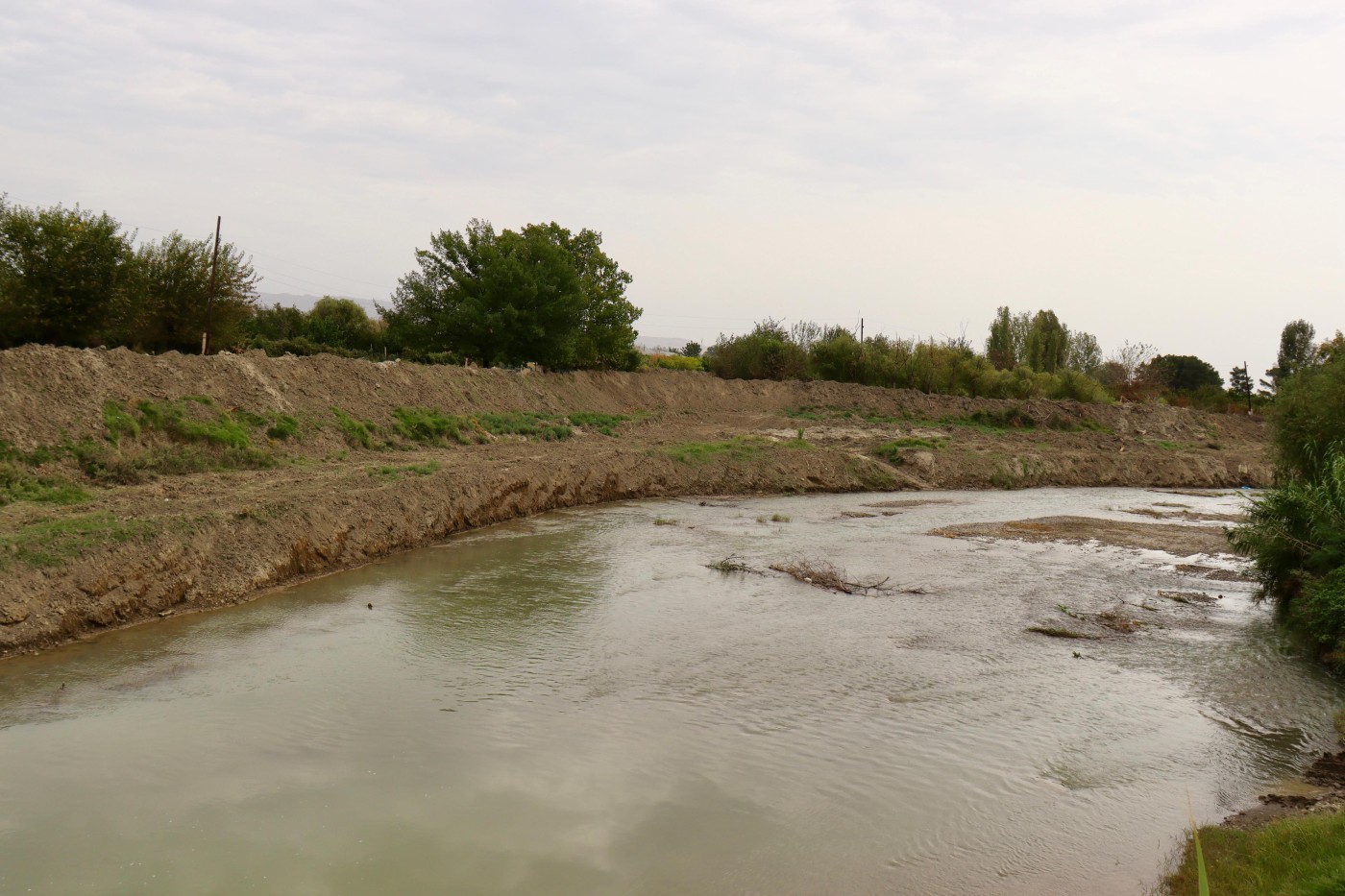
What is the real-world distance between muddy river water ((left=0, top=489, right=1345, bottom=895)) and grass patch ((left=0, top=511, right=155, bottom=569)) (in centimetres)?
121

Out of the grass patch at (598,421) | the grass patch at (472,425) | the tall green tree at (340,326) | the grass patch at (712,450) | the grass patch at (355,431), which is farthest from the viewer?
the tall green tree at (340,326)

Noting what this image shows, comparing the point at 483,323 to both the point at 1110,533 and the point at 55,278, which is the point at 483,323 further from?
the point at 1110,533

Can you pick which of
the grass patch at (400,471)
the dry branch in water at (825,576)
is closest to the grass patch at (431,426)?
the grass patch at (400,471)

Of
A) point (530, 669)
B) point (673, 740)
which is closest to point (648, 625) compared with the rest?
point (530, 669)

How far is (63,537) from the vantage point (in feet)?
37.7

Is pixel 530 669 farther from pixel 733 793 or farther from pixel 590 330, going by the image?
pixel 590 330

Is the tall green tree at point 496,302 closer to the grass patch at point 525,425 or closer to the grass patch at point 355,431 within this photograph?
the grass patch at point 525,425

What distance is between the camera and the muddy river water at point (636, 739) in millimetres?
6887

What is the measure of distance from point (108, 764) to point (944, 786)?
6842 mm

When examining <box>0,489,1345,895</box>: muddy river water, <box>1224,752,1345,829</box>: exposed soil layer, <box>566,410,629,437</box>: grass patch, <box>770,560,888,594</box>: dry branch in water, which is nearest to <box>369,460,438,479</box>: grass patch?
<box>0,489,1345,895</box>: muddy river water

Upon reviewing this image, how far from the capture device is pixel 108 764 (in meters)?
8.05

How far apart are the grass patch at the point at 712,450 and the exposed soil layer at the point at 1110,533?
7333 mm

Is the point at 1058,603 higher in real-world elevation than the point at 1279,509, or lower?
lower

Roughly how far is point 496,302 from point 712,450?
15.3 meters
